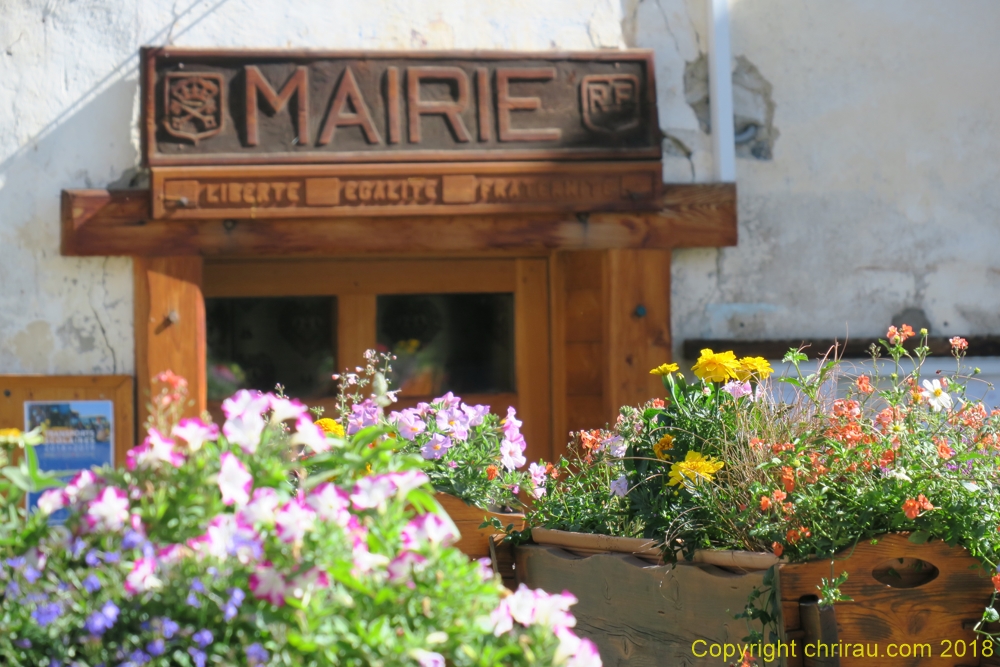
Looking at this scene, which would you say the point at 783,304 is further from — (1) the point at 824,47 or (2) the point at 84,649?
(2) the point at 84,649

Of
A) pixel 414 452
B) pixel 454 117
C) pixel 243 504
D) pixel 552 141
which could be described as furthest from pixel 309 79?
pixel 243 504

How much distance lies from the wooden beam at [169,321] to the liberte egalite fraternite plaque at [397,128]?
0.21 metres

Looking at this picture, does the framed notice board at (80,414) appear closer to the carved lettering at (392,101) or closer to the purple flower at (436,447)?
the carved lettering at (392,101)

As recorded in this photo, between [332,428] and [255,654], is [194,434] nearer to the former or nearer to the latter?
[255,654]

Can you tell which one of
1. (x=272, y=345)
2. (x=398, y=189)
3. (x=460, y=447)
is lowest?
(x=460, y=447)

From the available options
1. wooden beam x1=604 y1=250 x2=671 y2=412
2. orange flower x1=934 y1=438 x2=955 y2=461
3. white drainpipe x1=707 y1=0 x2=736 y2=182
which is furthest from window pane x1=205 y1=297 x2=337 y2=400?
orange flower x1=934 y1=438 x2=955 y2=461

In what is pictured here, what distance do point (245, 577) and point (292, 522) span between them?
78 mm

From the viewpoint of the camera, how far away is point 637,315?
389cm

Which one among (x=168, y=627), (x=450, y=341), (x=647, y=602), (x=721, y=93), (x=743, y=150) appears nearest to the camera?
(x=168, y=627)

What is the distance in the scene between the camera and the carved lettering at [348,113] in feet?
12.3

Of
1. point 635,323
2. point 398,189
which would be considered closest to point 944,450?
point 635,323

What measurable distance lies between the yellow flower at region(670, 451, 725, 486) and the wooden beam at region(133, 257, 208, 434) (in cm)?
217

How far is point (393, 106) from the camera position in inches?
149

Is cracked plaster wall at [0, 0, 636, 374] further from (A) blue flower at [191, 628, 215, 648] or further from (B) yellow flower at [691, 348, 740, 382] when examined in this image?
(A) blue flower at [191, 628, 215, 648]
